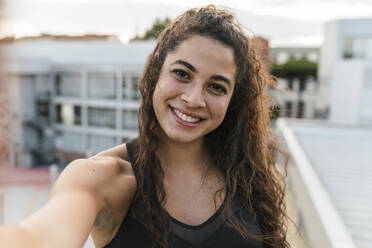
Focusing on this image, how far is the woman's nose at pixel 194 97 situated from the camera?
4.03 feet

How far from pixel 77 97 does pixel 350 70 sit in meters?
15.5

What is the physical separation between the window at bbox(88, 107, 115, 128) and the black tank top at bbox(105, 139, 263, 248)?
59.3 feet

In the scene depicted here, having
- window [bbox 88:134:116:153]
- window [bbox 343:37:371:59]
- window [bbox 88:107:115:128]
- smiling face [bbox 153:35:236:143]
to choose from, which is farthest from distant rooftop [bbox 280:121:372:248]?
window [bbox 88:134:116:153]

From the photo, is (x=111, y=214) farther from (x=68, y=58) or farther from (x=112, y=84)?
(x=68, y=58)

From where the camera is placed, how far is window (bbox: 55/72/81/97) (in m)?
19.4

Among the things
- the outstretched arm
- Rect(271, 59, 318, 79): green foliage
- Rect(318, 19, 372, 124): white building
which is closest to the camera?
the outstretched arm

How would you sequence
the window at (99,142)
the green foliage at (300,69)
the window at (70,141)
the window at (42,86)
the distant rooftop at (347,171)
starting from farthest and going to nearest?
the green foliage at (300,69) → the window at (70,141) → the window at (42,86) → the window at (99,142) → the distant rooftop at (347,171)

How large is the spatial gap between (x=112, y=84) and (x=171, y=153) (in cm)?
1768

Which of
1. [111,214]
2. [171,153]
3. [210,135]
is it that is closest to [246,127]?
[210,135]

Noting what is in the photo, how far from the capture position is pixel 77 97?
63.9ft

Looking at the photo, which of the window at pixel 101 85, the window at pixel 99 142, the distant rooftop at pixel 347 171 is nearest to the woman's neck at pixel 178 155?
the distant rooftop at pixel 347 171

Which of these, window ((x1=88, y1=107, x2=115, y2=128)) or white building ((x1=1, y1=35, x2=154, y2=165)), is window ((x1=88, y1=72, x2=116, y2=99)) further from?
window ((x1=88, y1=107, x2=115, y2=128))

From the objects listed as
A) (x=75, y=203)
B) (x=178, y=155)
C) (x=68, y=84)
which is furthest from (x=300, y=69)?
(x=75, y=203)

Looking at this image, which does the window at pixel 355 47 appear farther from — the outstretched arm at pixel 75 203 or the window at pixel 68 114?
the outstretched arm at pixel 75 203
